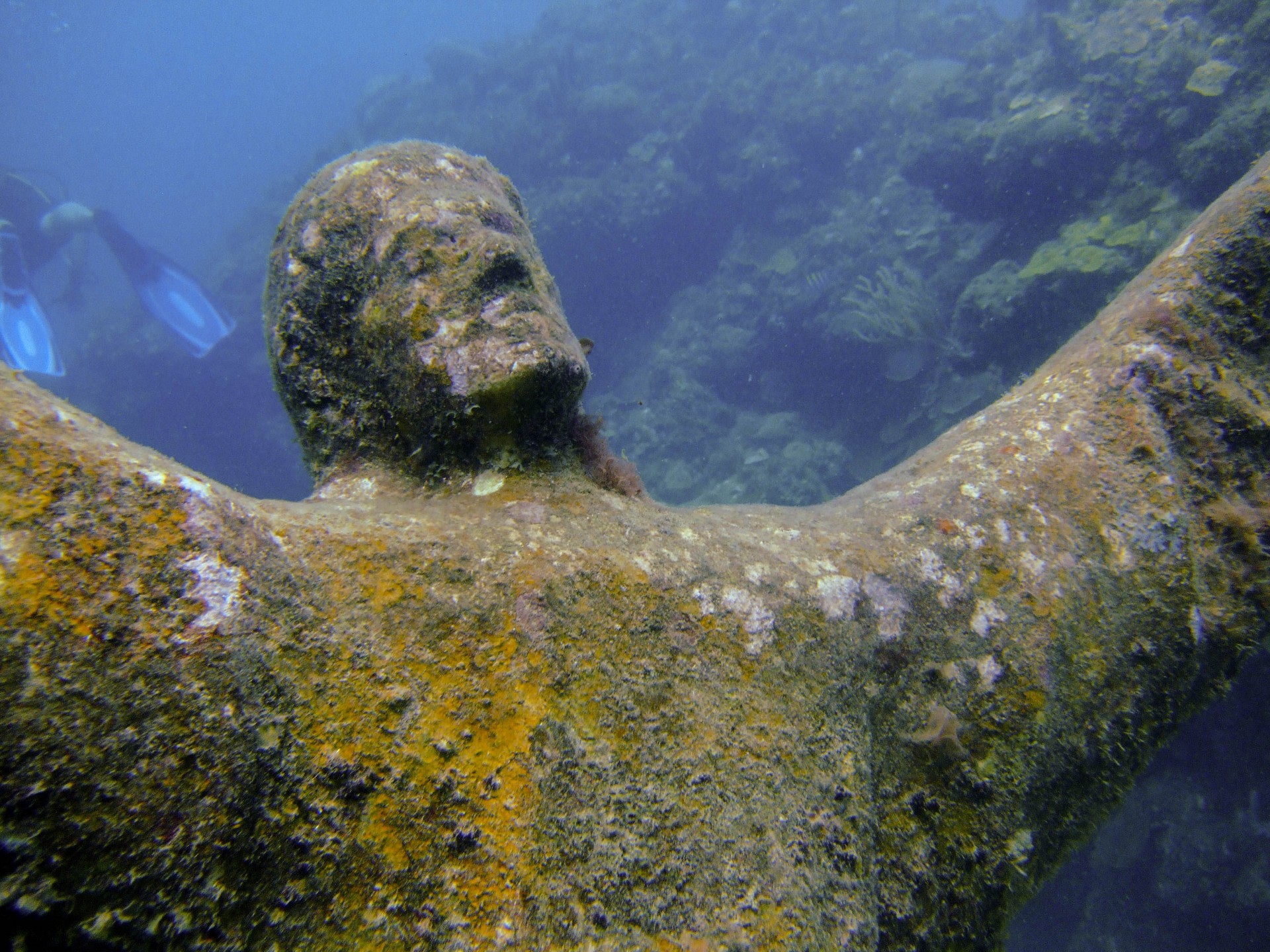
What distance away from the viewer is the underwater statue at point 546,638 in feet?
3.34

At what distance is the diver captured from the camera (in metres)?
12.2

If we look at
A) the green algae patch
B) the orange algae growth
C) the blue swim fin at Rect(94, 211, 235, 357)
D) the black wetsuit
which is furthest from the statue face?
the blue swim fin at Rect(94, 211, 235, 357)

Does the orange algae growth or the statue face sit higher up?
the statue face

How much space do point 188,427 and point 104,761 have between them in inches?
777

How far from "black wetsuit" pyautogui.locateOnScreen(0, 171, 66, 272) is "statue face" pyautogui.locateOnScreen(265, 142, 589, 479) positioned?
667 inches

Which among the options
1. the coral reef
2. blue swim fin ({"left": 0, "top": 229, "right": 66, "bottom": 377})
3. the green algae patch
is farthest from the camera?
blue swim fin ({"left": 0, "top": 229, "right": 66, "bottom": 377})

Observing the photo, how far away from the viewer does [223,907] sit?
3.34 ft

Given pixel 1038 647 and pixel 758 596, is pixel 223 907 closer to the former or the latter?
pixel 758 596

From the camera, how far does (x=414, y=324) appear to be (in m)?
2.11

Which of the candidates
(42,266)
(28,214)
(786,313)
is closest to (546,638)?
(786,313)

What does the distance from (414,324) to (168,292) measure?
18.5m

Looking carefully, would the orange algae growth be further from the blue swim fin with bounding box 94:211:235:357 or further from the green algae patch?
the blue swim fin with bounding box 94:211:235:357

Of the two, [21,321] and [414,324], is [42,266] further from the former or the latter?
[414,324]

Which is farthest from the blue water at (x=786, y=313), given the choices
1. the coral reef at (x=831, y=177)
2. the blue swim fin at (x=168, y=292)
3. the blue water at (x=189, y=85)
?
the blue water at (x=189, y=85)
